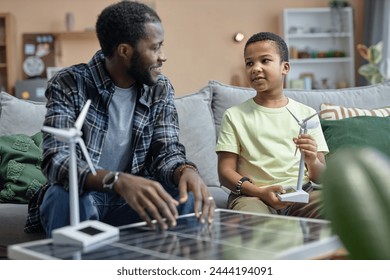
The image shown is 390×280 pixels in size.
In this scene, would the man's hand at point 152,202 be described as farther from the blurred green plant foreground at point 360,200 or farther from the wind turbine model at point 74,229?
the blurred green plant foreground at point 360,200

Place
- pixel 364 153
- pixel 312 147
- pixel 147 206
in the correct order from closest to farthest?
pixel 364 153 → pixel 147 206 → pixel 312 147

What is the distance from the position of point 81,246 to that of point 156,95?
85cm

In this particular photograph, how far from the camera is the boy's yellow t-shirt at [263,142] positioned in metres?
1.91

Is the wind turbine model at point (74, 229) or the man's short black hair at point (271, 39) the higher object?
the man's short black hair at point (271, 39)

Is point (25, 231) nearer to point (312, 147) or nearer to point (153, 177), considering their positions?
point (153, 177)

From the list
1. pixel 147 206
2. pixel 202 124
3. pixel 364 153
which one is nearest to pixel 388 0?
pixel 202 124

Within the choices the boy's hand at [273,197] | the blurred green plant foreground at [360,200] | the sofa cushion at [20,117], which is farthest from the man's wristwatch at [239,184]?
the blurred green plant foreground at [360,200]

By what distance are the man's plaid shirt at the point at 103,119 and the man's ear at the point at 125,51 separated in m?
0.08

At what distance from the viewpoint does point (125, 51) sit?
65.0 inches

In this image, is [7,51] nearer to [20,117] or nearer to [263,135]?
[20,117]

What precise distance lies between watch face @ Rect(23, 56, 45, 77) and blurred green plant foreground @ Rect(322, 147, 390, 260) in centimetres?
692

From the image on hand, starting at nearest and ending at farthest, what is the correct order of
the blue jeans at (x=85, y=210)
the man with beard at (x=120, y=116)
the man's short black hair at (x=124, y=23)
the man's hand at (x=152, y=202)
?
the man's hand at (x=152, y=202) → the blue jeans at (x=85, y=210) → the man with beard at (x=120, y=116) → the man's short black hair at (x=124, y=23)

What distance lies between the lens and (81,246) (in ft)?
3.26

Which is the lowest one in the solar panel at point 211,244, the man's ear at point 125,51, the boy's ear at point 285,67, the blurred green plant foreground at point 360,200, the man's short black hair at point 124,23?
the solar panel at point 211,244
